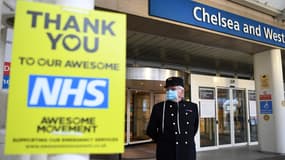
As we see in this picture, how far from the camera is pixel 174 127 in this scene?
2363 mm

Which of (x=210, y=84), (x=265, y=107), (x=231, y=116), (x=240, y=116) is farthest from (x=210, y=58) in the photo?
(x=265, y=107)

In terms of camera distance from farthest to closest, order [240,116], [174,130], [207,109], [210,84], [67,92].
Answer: [240,116] < [210,84] < [207,109] < [174,130] < [67,92]

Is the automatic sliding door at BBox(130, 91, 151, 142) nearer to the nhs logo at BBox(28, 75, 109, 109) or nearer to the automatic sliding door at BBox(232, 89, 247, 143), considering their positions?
the automatic sliding door at BBox(232, 89, 247, 143)

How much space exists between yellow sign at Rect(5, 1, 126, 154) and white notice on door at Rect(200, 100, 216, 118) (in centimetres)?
663

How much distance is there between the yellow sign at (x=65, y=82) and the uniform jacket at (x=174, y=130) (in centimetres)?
116

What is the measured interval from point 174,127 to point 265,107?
15.9 feet

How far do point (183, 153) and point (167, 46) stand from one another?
5.14m

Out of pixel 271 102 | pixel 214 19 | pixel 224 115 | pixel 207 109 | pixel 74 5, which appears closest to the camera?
pixel 74 5

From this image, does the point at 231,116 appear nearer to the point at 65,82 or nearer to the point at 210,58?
the point at 210,58

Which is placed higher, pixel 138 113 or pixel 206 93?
pixel 206 93

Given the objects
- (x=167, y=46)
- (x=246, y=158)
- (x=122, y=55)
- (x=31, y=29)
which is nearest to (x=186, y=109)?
(x=122, y=55)

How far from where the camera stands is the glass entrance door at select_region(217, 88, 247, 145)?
27.3 feet

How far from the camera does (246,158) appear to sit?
19.3ft

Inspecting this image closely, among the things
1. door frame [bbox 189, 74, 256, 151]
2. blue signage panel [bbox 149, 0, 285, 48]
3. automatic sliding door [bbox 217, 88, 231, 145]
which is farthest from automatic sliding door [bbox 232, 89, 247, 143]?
blue signage panel [bbox 149, 0, 285, 48]
